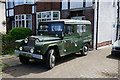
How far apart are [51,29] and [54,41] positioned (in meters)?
1.30

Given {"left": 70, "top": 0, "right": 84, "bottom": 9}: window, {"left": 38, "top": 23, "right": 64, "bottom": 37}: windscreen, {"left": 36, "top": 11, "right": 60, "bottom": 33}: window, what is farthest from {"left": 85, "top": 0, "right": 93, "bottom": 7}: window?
{"left": 38, "top": 23, "right": 64, "bottom": 37}: windscreen

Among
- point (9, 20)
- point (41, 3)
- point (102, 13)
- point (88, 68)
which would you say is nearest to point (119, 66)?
point (88, 68)

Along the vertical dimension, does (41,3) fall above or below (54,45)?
above

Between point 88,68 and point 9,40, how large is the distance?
601cm

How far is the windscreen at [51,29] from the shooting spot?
Result: 6.95 m

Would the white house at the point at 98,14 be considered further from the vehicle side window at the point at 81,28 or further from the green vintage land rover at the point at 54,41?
the vehicle side window at the point at 81,28

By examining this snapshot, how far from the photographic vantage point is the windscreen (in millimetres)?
6949

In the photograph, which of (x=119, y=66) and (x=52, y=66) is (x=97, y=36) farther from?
(x=52, y=66)

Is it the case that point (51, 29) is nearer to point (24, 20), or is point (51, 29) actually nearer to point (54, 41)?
point (54, 41)

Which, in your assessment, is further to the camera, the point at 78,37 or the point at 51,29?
the point at 78,37

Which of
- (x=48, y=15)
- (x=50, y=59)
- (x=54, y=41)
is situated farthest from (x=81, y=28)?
(x=48, y=15)

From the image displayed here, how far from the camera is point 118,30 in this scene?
15.1m

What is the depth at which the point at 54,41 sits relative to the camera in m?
6.27

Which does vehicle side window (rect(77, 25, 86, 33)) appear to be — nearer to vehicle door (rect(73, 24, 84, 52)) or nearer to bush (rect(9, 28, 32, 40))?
vehicle door (rect(73, 24, 84, 52))
